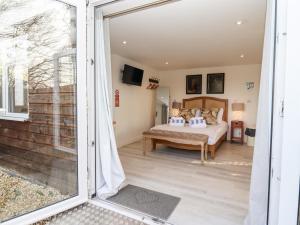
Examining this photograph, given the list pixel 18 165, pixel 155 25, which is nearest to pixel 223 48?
pixel 155 25

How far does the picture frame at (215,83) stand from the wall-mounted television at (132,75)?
7.10 feet

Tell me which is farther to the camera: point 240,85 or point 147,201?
point 240,85

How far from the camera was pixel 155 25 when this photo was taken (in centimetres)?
297

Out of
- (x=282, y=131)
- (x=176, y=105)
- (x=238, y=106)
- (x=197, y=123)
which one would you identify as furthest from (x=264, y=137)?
(x=176, y=105)

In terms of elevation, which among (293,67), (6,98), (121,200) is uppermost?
(293,67)

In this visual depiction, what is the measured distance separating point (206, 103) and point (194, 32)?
127 inches

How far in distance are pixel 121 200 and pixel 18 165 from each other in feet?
4.21

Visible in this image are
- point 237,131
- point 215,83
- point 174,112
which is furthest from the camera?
point 174,112

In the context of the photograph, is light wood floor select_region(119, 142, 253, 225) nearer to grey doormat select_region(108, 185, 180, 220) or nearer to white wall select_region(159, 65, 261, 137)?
grey doormat select_region(108, 185, 180, 220)

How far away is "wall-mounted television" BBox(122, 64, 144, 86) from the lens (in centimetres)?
493

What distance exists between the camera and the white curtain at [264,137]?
4.77 feet

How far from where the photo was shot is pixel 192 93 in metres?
6.27

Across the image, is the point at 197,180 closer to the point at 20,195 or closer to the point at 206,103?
the point at 20,195

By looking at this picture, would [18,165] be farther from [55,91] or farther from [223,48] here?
[223,48]
